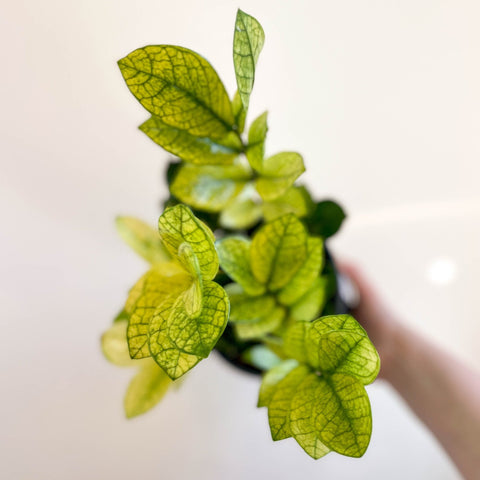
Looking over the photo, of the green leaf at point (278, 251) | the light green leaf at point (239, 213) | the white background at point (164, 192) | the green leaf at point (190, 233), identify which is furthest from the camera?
the white background at point (164, 192)

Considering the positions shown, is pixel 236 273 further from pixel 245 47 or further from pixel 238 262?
pixel 245 47

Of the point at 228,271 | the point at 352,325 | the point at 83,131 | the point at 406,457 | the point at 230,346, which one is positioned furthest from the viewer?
the point at 406,457

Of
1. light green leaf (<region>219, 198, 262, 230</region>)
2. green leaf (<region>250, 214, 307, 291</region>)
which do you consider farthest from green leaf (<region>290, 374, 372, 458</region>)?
light green leaf (<region>219, 198, 262, 230</region>)

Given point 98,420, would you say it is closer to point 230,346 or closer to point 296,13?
point 230,346

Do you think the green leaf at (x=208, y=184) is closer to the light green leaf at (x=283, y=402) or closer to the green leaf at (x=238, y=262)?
the green leaf at (x=238, y=262)

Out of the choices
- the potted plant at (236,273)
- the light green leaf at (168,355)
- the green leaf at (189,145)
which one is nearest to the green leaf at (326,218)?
the potted plant at (236,273)

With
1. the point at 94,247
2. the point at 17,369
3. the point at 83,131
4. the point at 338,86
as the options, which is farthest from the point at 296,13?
the point at 17,369

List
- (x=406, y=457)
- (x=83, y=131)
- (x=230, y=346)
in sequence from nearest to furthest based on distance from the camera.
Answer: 1. (x=230, y=346)
2. (x=83, y=131)
3. (x=406, y=457)
